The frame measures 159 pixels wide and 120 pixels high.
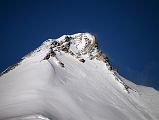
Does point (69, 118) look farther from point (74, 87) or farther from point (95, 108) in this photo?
point (74, 87)

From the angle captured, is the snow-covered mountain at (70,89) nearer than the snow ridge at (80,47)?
Yes

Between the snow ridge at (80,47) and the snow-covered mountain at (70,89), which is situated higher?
Answer: the snow ridge at (80,47)

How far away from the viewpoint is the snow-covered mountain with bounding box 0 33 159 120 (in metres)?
26.8

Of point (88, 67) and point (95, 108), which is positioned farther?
point (88, 67)

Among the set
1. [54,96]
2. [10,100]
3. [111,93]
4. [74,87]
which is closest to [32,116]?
[10,100]

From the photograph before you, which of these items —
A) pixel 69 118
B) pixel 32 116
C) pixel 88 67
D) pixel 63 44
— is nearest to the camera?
pixel 32 116

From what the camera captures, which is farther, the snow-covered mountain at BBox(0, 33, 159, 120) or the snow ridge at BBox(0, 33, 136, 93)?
the snow ridge at BBox(0, 33, 136, 93)

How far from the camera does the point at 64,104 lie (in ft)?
99.7

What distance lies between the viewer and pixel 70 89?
1460 inches

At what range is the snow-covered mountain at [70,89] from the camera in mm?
26844

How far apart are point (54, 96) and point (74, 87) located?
773 cm

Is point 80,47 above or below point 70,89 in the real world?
above

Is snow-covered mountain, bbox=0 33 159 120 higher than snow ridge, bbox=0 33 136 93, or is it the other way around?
snow ridge, bbox=0 33 136 93

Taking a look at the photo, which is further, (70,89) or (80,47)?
(80,47)
